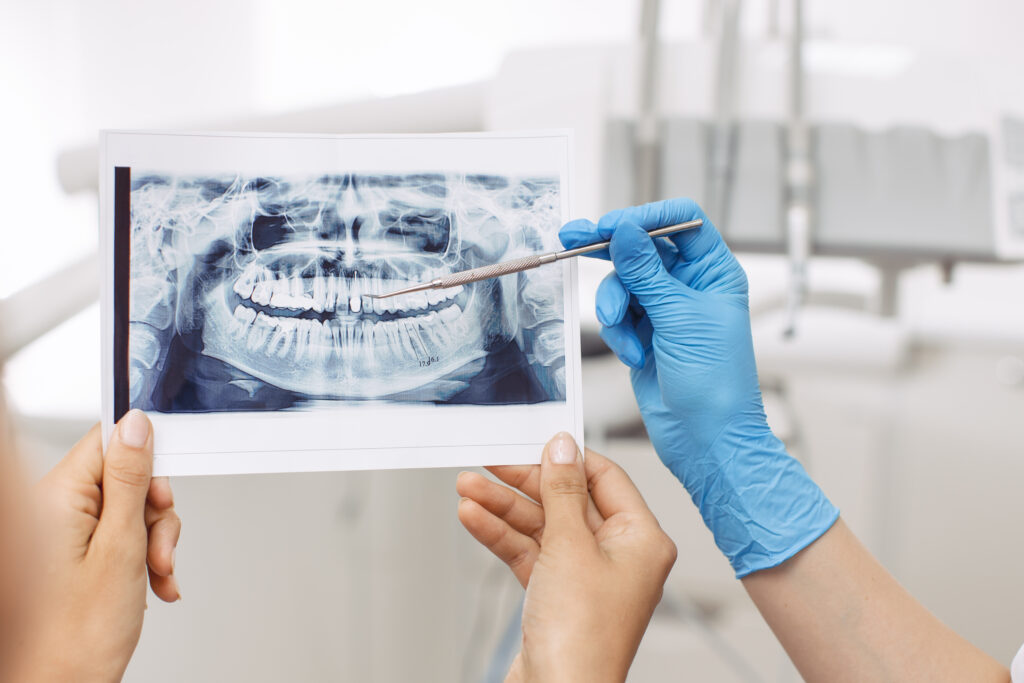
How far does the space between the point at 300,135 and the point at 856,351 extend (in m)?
0.91

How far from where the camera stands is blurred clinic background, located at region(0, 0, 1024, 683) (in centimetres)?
88

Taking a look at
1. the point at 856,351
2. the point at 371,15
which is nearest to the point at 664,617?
the point at 856,351

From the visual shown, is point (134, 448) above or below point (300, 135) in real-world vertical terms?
below

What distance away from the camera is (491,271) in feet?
1.74

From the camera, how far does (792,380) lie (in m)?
1.07

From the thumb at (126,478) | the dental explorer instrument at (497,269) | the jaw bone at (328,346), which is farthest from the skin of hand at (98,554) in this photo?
the dental explorer instrument at (497,269)

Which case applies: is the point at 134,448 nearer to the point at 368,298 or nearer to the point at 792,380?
the point at 368,298

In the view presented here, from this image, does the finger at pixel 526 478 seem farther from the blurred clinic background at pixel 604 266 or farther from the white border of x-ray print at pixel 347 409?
the blurred clinic background at pixel 604 266

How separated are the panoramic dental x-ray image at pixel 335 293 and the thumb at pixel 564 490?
0.05 meters

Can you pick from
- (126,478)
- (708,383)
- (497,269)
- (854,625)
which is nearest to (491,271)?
(497,269)

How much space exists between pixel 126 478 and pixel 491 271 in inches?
13.1

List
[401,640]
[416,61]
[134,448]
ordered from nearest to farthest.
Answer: [134,448] < [401,640] < [416,61]

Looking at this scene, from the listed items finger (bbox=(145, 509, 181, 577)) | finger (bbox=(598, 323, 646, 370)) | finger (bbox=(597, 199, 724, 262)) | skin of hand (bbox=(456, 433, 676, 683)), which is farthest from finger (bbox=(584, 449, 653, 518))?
finger (bbox=(145, 509, 181, 577))

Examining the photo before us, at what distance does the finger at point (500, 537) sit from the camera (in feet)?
1.89
